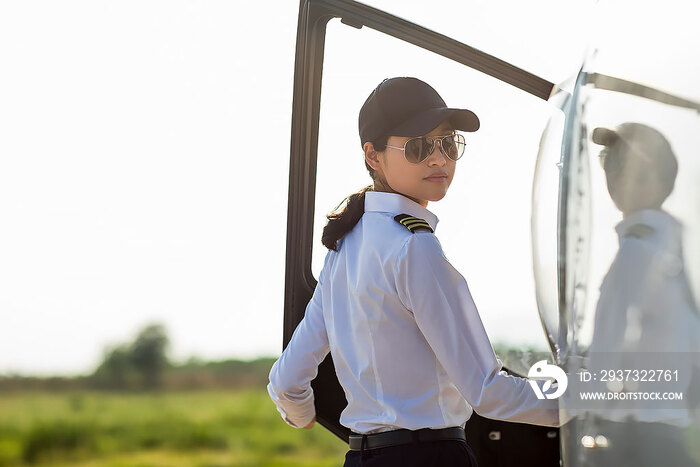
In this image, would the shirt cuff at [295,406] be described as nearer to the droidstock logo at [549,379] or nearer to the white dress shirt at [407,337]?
the white dress shirt at [407,337]

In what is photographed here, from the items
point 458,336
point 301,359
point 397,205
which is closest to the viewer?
point 458,336

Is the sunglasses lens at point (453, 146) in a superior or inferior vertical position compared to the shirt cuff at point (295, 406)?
superior

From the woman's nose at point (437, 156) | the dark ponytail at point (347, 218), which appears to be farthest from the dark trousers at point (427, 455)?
the woman's nose at point (437, 156)

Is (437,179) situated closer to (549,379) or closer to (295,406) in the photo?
(549,379)

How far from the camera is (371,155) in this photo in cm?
172

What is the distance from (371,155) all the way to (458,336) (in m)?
0.47

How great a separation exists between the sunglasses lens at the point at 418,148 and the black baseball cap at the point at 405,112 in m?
0.02

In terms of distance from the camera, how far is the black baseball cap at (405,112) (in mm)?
1633

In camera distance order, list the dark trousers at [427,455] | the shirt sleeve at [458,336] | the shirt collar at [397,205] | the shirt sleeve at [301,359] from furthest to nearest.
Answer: the shirt sleeve at [301,359] < the shirt collar at [397,205] < the dark trousers at [427,455] < the shirt sleeve at [458,336]

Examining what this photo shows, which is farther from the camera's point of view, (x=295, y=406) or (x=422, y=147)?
(x=295, y=406)

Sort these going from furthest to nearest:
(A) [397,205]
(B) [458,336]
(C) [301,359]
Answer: (C) [301,359], (A) [397,205], (B) [458,336]

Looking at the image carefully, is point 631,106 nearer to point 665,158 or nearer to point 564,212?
point 665,158

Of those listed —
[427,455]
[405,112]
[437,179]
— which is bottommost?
[427,455]

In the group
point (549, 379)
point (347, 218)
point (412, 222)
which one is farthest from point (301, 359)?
point (549, 379)
